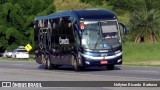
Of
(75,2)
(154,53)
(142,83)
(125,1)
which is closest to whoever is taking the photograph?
(142,83)

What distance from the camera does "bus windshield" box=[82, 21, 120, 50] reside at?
29.5 m

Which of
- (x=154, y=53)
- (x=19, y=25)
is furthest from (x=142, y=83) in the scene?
(x=19, y=25)

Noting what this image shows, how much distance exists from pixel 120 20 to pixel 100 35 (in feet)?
160

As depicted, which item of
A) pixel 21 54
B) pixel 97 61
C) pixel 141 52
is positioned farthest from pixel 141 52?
pixel 97 61

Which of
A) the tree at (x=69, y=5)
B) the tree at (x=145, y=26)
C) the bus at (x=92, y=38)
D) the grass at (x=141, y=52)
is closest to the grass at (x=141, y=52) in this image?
the grass at (x=141, y=52)

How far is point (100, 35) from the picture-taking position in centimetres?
2970

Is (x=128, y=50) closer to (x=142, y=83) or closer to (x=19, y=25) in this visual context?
(x=19, y=25)

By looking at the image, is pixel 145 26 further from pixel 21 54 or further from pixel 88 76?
pixel 88 76

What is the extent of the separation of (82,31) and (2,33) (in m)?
A: 50.9

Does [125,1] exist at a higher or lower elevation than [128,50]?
higher

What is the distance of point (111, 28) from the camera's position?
2991 cm

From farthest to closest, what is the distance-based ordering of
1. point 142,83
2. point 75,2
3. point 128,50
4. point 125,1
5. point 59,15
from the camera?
1. point 75,2
2. point 125,1
3. point 128,50
4. point 59,15
5. point 142,83

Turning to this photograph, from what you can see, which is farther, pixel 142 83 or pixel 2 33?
pixel 2 33

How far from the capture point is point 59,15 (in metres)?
32.5
